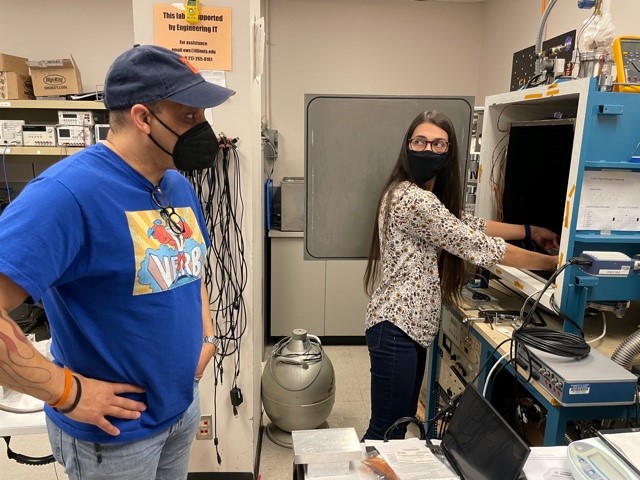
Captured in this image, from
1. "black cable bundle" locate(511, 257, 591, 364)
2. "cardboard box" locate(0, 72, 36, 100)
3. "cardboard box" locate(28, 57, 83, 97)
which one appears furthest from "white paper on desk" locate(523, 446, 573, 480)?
"cardboard box" locate(0, 72, 36, 100)

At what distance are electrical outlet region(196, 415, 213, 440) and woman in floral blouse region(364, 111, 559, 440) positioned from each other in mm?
719

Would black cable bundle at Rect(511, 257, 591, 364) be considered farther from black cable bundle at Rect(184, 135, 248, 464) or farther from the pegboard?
the pegboard

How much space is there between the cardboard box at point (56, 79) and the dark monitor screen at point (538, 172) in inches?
114

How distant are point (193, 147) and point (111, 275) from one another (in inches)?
13.7

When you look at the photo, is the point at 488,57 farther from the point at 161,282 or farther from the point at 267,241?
the point at 161,282

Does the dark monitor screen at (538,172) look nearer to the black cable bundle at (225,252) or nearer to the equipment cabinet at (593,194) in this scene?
A: the equipment cabinet at (593,194)

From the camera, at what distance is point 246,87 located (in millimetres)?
1739

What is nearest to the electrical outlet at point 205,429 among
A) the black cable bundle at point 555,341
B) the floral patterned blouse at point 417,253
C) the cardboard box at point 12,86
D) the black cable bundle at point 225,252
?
the black cable bundle at point 225,252

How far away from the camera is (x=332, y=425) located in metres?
2.55

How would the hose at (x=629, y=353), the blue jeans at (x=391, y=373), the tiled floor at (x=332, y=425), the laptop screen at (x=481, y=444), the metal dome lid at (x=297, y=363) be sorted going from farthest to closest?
the metal dome lid at (x=297, y=363) → the tiled floor at (x=332, y=425) → the blue jeans at (x=391, y=373) → the hose at (x=629, y=353) → the laptop screen at (x=481, y=444)

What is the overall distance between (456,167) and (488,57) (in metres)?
2.43

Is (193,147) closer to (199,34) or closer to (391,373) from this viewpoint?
(199,34)

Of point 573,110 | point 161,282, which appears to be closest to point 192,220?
point 161,282

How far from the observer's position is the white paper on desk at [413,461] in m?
1.01
